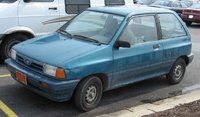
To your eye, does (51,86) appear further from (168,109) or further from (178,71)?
(178,71)

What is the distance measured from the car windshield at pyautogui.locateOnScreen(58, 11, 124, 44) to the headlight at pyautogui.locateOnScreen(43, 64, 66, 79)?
3.53 feet

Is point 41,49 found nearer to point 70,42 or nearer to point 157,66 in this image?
point 70,42

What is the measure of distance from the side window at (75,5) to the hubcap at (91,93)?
3898 millimetres

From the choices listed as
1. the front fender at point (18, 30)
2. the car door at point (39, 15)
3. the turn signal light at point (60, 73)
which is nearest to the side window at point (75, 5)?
the car door at point (39, 15)

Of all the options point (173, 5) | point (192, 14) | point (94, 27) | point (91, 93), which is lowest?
point (192, 14)

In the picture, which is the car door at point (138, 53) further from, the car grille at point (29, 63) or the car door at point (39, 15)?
the car door at point (39, 15)

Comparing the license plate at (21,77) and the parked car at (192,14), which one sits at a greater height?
the license plate at (21,77)

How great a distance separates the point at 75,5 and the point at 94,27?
A: 3068 mm

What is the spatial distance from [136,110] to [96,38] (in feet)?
4.44

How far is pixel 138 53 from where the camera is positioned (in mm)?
6387

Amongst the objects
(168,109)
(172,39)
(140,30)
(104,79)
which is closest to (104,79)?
(104,79)

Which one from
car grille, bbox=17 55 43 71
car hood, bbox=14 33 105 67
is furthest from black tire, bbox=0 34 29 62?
car grille, bbox=17 55 43 71

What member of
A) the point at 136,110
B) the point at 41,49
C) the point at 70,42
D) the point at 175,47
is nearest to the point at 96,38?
the point at 70,42

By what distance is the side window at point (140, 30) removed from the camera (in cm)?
636
